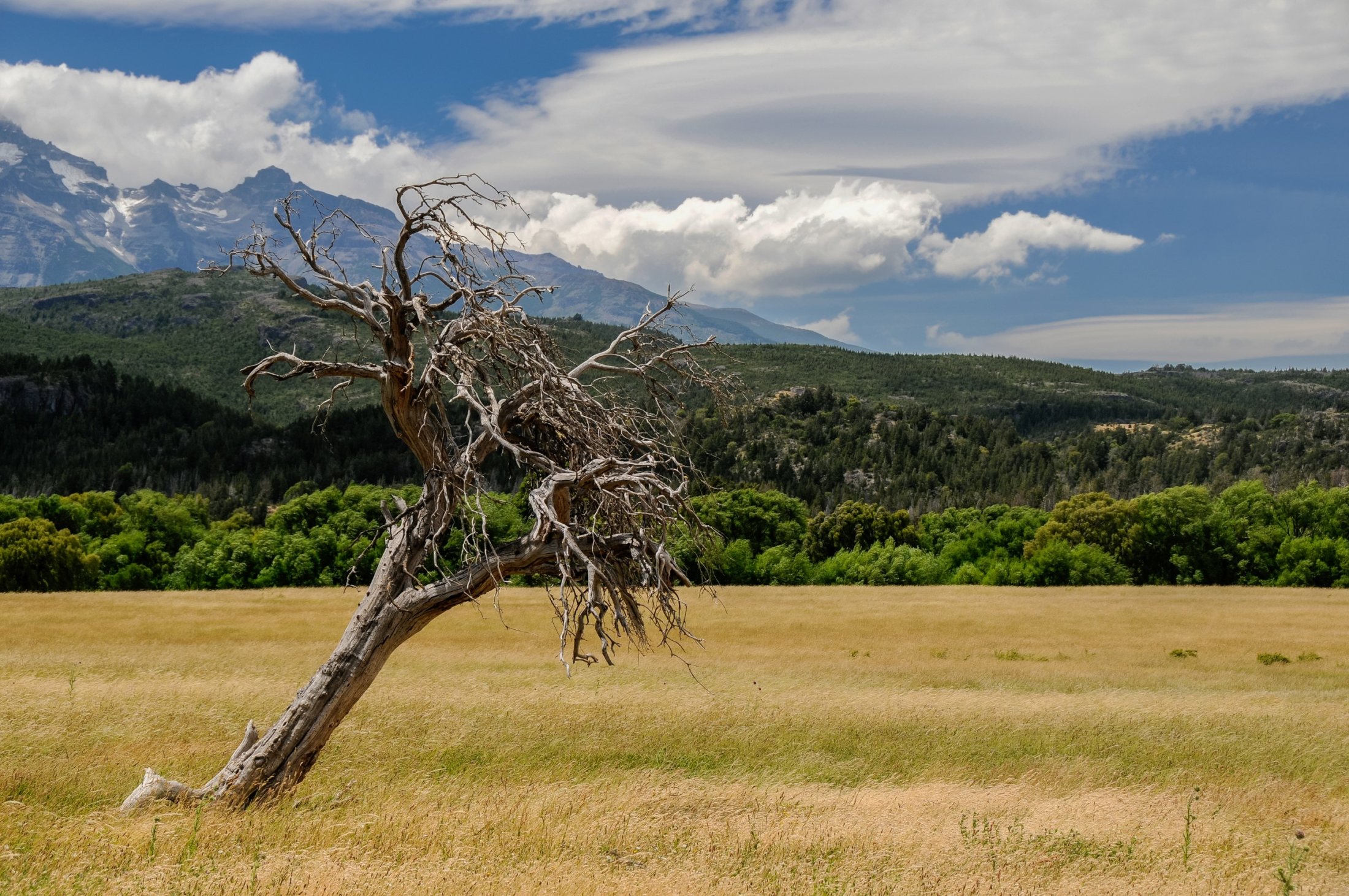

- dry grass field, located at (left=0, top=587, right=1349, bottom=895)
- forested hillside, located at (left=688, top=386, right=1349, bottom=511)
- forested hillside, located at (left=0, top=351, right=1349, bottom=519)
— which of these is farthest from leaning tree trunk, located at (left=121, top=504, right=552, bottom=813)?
forested hillside, located at (left=0, top=351, right=1349, bottom=519)

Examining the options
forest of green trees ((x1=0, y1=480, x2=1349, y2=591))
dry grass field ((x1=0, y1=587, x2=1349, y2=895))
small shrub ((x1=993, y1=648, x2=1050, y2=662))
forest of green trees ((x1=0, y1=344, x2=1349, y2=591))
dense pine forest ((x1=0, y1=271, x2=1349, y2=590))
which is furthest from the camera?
forest of green trees ((x1=0, y1=480, x2=1349, y2=591))

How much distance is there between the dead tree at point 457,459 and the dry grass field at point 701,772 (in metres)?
1.47

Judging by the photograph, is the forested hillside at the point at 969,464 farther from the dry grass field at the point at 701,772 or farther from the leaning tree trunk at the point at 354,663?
the leaning tree trunk at the point at 354,663

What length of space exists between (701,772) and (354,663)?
844 cm

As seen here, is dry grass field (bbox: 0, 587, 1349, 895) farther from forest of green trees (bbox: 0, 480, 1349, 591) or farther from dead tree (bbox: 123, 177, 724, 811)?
forest of green trees (bbox: 0, 480, 1349, 591)

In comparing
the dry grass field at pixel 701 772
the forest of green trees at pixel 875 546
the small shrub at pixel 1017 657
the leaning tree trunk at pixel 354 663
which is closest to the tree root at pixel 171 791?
the leaning tree trunk at pixel 354 663

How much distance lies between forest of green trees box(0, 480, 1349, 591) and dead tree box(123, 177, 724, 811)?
191 feet

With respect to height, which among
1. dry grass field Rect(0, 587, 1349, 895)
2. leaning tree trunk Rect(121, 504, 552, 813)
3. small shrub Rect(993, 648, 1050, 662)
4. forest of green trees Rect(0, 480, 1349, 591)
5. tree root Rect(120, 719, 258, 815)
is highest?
leaning tree trunk Rect(121, 504, 552, 813)

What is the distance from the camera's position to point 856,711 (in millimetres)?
22703

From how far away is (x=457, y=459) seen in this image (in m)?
11.5

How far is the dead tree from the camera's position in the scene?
35.6 feet

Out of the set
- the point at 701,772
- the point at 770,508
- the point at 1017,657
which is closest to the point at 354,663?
the point at 701,772

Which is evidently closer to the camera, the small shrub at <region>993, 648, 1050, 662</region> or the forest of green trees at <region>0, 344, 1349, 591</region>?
the small shrub at <region>993, 648, 1050, 662</region>

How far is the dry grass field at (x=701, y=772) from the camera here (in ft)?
34.3
